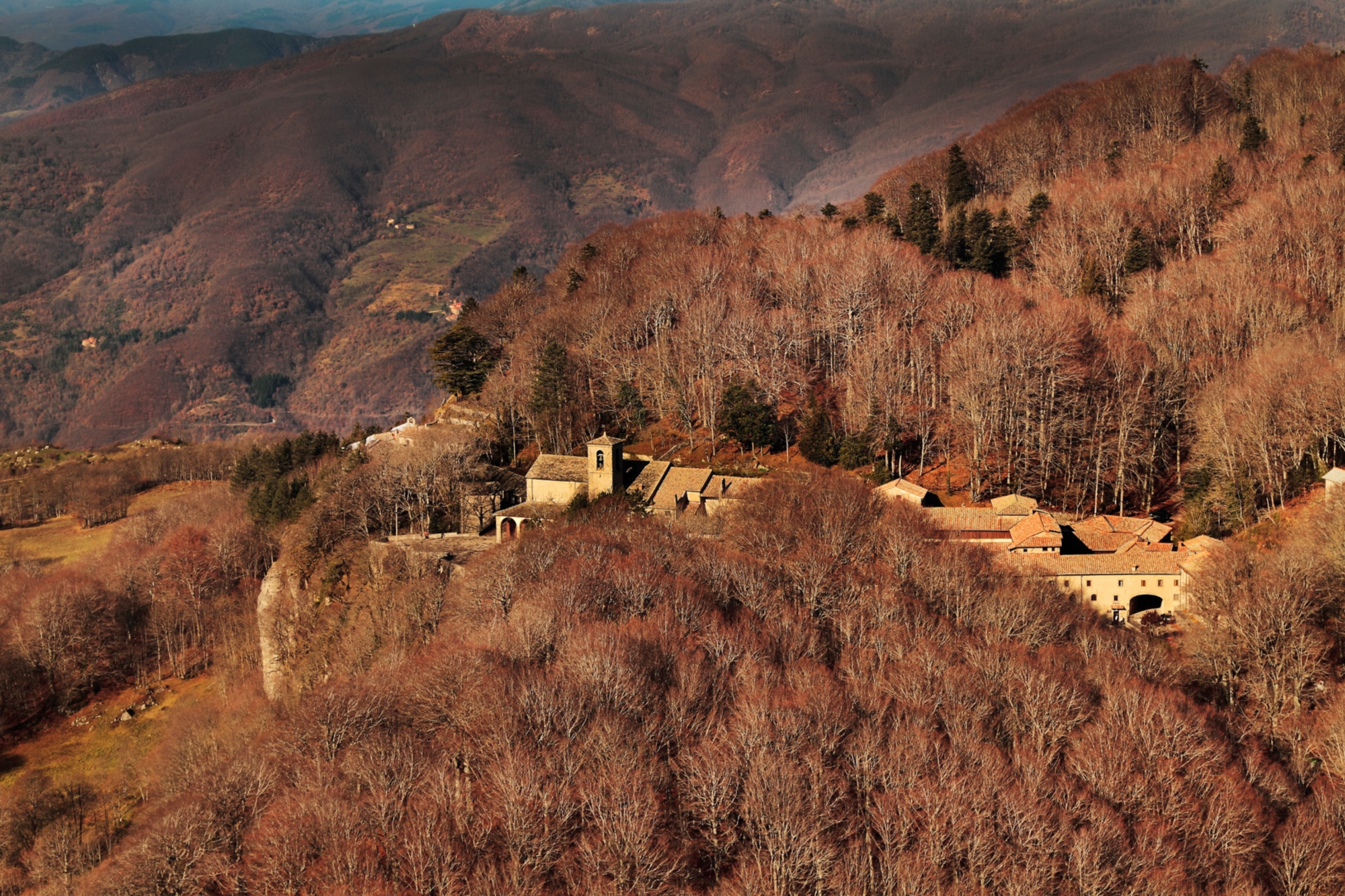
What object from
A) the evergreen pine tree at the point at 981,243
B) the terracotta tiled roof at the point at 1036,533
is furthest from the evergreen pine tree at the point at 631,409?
the evergreen pine tree at the point at 981,243

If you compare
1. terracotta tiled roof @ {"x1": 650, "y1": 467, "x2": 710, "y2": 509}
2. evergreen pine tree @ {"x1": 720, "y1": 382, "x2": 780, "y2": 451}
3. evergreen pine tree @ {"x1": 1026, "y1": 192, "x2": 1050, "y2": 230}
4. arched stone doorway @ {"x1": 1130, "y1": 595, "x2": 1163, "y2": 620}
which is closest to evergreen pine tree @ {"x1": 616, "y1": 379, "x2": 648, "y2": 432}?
evergreen pine tree @ {"x1": 720, "y1": 382, "x2": 780, "y2": 451}

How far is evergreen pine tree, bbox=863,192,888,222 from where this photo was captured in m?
88.7

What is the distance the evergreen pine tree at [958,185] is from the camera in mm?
91375

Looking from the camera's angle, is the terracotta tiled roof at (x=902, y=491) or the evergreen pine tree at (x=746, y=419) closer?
the terracotta tiled roof at (x=902, y=491)

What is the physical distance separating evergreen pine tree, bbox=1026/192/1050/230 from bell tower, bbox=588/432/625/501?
4723cm

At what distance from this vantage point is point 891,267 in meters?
70.8

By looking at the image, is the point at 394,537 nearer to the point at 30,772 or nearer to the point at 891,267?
the point at 30,772

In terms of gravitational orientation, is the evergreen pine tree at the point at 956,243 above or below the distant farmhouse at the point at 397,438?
above

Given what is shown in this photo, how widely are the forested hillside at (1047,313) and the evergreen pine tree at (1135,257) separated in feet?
1.11

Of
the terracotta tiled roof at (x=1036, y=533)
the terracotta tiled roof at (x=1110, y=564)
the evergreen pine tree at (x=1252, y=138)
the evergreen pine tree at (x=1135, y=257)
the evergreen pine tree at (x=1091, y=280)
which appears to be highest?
the evergreen pine tree at (x=1252, y=138)

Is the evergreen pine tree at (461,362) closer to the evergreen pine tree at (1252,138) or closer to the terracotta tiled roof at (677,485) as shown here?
the terracotta tiled roof at (677,485)

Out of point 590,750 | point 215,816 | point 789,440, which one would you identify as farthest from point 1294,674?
point 215,816

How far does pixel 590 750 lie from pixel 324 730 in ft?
30.6

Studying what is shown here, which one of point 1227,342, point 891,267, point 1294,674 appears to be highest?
point 891,267
